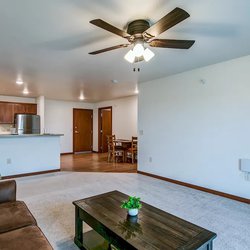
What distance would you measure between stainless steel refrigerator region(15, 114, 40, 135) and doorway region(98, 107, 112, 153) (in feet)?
9.28

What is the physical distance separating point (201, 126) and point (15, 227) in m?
3.32

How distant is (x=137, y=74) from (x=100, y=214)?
3.14m

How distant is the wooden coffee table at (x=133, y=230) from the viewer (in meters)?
1.39

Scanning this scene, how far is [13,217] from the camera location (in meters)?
1.75

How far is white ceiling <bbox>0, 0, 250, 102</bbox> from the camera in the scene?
6.07 feet

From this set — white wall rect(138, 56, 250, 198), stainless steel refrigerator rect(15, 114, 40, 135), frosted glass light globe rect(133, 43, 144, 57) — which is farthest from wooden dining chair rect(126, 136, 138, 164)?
frosted glass light globe rect(133, 43, 144, 57)

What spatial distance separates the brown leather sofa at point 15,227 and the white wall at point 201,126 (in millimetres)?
3058

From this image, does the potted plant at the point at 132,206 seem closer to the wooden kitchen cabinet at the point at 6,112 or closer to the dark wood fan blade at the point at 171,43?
the dark wood fan blade at the point at 171,43

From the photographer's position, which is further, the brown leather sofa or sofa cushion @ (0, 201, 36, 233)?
sofa cushion @ (0, 201, 36, 233)

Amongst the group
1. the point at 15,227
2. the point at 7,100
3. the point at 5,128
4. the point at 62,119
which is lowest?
the point at 15,227

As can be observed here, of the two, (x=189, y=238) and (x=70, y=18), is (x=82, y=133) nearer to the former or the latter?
(x=70, y=18)

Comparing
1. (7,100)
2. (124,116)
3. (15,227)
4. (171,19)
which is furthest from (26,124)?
(171,19)

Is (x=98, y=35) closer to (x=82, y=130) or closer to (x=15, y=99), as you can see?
(x=15, y=99)

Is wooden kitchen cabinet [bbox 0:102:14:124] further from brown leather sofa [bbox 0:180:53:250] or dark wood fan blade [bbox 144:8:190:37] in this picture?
dark wood fan blade [bbox 144:8:190:37]
